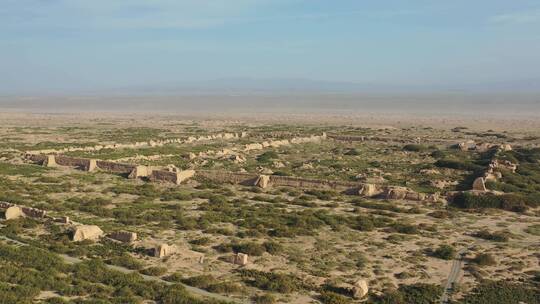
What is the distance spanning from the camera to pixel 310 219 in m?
22.2

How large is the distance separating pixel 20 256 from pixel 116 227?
4.61 metres

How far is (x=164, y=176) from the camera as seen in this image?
31781mm

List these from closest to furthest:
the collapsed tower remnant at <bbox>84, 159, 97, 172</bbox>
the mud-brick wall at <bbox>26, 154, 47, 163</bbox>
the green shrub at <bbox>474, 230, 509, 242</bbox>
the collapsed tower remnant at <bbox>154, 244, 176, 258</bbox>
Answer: the collapsed tower remnant at <bbox>154, 244, 176, 258</bbox> → the green shrub at <bbox>474, 230, 509, 242</bbox> → the collapsed tower remnant at <bbox>84, 159, 97, 172</bbox> → the mud-brick wall at <bbox>26, 154, 47, 163</bbox>

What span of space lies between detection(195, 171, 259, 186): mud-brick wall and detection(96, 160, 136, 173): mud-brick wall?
187 inches

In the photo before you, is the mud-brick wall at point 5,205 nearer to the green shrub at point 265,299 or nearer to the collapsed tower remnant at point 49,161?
the green shrub at point 265,299

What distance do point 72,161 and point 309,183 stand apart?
57.0 ft

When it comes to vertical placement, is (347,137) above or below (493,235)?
above

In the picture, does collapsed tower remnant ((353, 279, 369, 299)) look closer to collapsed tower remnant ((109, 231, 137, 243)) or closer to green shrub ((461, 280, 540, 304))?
green shrub ((461, 280, 540, 304))

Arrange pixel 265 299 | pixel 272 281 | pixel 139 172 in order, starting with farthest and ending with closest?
pixel 139 172 < pixel 272 281 < pixel 265 299

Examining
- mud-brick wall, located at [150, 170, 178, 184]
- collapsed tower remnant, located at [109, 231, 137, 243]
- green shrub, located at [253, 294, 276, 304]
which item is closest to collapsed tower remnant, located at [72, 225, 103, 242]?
collapsed tower remnant, located at [109, 231, 137, 243]

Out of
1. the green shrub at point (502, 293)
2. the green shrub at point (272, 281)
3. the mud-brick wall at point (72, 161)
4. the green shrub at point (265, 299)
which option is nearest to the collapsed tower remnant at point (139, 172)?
the mud-brick wall at point (72, 161)

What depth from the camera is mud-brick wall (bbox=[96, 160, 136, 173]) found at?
34.3 m

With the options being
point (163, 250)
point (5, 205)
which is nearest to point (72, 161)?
point (5, 205)

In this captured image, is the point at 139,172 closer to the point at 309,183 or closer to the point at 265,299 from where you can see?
the point at 309,183
